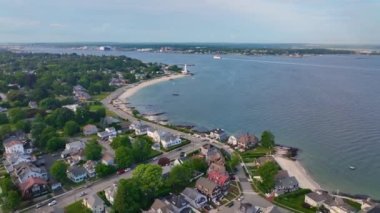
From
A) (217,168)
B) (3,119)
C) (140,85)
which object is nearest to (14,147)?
(3,119)

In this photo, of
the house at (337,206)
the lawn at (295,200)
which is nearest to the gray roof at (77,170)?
the lawn at (295,200)

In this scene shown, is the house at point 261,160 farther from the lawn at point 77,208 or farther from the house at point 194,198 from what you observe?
the lawn at point 77,208

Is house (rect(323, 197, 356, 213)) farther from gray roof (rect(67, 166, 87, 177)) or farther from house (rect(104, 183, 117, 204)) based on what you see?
gray roof (rect(67, 166, 87, 177))

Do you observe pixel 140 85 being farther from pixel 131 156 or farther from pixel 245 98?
pixel 131 156

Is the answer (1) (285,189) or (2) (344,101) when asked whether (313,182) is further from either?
(2) (344,101)

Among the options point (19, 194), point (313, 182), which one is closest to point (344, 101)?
point (313, 182)

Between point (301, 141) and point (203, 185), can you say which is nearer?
point (203, 185)

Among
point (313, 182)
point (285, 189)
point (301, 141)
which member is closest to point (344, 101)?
point (301, 141)

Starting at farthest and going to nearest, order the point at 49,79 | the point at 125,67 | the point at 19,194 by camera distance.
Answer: the point at 125,67, the point at 49,79, the point at 19,194

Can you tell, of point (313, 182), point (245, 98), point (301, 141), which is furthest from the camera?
point (245, 98)
